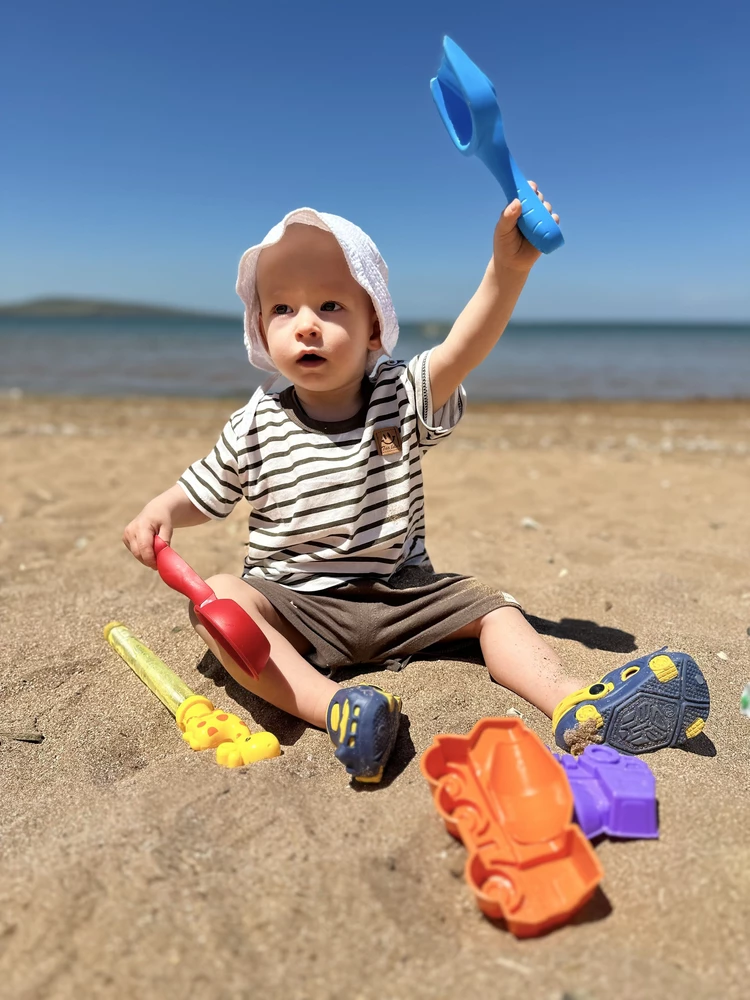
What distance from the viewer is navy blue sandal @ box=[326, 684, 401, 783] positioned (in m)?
1.55

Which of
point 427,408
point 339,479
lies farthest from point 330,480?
Result: point 427,408

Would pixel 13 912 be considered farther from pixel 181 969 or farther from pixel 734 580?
pixel 734 580

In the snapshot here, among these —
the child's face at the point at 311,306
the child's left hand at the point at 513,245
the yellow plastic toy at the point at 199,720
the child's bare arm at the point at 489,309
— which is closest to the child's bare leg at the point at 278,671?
the yellow plastic toy at the point at 199,720

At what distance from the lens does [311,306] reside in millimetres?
2059

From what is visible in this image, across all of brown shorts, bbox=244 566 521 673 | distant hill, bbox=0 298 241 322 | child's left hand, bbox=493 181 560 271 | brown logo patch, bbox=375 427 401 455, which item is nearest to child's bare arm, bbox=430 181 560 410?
child's left hand, bbox=493 181 560 271

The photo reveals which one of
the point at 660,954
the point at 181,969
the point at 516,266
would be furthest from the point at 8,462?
the point at 660,954

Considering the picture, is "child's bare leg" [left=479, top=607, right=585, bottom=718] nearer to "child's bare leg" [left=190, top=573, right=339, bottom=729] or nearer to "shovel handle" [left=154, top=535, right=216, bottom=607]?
"child's bare leg" [left=190, top=573, right=339, bottom=729]

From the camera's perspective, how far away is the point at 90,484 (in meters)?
4.56

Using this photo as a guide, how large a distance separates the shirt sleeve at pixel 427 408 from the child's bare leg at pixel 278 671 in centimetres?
65

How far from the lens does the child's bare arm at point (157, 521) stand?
6.92 feet

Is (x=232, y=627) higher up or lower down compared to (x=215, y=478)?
lower down

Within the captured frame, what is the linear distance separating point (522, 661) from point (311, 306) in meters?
1.06

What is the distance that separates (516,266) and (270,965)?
159 cm

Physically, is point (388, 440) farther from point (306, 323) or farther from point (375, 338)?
point (306, 323)
